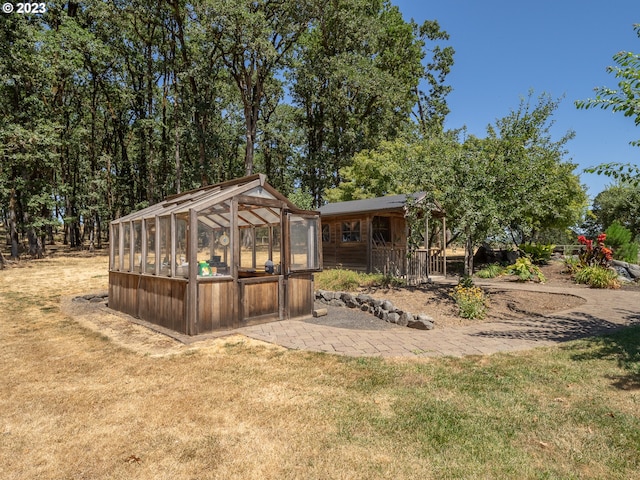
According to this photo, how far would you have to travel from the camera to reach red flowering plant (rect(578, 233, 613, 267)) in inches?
625

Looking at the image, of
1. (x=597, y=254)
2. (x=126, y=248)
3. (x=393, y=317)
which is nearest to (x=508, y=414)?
(x=393, y=317)

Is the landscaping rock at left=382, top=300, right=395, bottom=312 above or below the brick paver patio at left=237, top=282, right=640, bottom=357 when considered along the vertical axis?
above

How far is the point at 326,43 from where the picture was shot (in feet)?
101

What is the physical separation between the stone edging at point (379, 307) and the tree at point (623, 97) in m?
4.46

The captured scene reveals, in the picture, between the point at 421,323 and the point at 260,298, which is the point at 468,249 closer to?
the point at 421,323

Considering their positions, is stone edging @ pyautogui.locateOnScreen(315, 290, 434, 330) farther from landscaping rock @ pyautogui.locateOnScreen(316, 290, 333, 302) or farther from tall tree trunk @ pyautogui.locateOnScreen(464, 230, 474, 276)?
tall tree trunk @ pyautogui.locateOnScreen(464, 230, 474, 276)

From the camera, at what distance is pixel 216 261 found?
28.4 ft

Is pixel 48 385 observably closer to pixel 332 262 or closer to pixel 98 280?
pixel 98 280

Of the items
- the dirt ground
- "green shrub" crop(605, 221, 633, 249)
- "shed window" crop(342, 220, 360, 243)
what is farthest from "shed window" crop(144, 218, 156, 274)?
"green shrub" crop(605, 221, 633, 249)

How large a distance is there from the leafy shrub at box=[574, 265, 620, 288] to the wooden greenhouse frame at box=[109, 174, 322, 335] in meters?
12.4

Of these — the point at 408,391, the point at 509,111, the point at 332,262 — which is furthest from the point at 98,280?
the point at 509,111

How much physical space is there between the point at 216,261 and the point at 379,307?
14.4 ft

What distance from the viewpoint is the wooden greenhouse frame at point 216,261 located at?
802cm

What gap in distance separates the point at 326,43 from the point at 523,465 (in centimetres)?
3338
